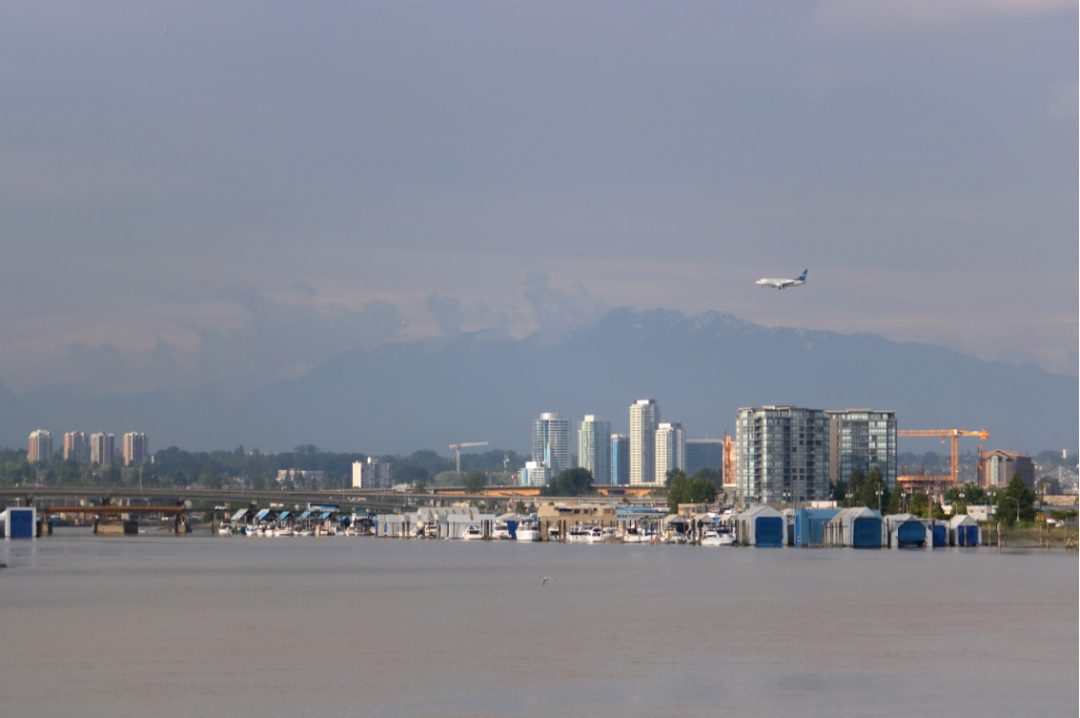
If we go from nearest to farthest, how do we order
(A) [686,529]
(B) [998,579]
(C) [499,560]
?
1. (B) [998,579]
2. (C) [499,560]
3. (A) [686,529]

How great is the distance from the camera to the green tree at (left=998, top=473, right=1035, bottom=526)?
5418 inches

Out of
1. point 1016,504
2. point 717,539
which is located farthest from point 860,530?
point 1016,504

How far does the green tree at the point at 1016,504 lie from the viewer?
137625 millimetres

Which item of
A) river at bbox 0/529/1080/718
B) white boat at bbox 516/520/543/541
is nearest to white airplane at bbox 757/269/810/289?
white boat at bbox 516/520/543/541

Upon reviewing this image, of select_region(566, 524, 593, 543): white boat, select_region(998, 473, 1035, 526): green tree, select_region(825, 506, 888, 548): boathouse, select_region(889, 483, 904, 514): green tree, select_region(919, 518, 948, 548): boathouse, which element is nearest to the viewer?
select_region(825, 506, 888, 548): boathouse

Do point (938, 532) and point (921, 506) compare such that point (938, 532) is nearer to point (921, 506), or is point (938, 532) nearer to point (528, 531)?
point (921, 506)

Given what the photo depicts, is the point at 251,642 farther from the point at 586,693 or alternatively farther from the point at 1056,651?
the point at 1056,651

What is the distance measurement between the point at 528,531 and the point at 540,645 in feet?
443

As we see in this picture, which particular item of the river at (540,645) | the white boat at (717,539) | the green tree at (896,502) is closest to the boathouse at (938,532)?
the white boat at (717,539)

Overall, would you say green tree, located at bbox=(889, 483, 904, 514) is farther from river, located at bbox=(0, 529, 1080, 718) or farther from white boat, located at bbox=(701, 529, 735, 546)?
river, located at bbox=(0, 529, 1080, 718)

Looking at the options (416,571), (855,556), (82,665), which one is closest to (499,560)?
(416,571)

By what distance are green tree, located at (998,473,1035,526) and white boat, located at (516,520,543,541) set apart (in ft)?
189

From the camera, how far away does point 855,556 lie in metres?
109

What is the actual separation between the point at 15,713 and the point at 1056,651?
27.2 m
